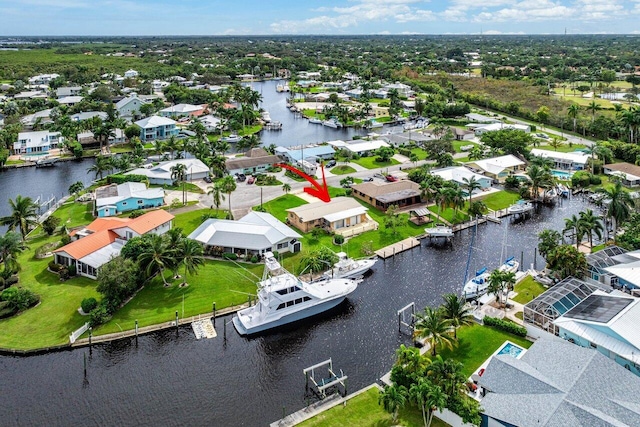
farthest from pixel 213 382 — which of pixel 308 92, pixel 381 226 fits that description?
pixel 308 92

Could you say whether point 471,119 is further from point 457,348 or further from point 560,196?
point 457,348

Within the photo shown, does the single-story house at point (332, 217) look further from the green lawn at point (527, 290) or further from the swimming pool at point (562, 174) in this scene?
the swimming pool at point (562, 174)

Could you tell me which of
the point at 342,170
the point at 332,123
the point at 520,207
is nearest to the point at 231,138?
the point at 332,123

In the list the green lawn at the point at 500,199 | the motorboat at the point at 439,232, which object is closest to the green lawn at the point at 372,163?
the green lawn at the point at 500,199

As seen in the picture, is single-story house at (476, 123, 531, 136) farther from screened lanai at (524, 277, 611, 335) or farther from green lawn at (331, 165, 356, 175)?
screened lanai at (524, 277, 611, 335)

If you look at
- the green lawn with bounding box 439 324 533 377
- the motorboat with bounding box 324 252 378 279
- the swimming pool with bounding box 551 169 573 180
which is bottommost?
the green lawn with bounding box 439 324 533 377

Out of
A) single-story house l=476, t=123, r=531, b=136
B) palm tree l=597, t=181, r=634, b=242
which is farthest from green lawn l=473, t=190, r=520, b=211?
single-story house l=476, t=123, r=531, b=136
